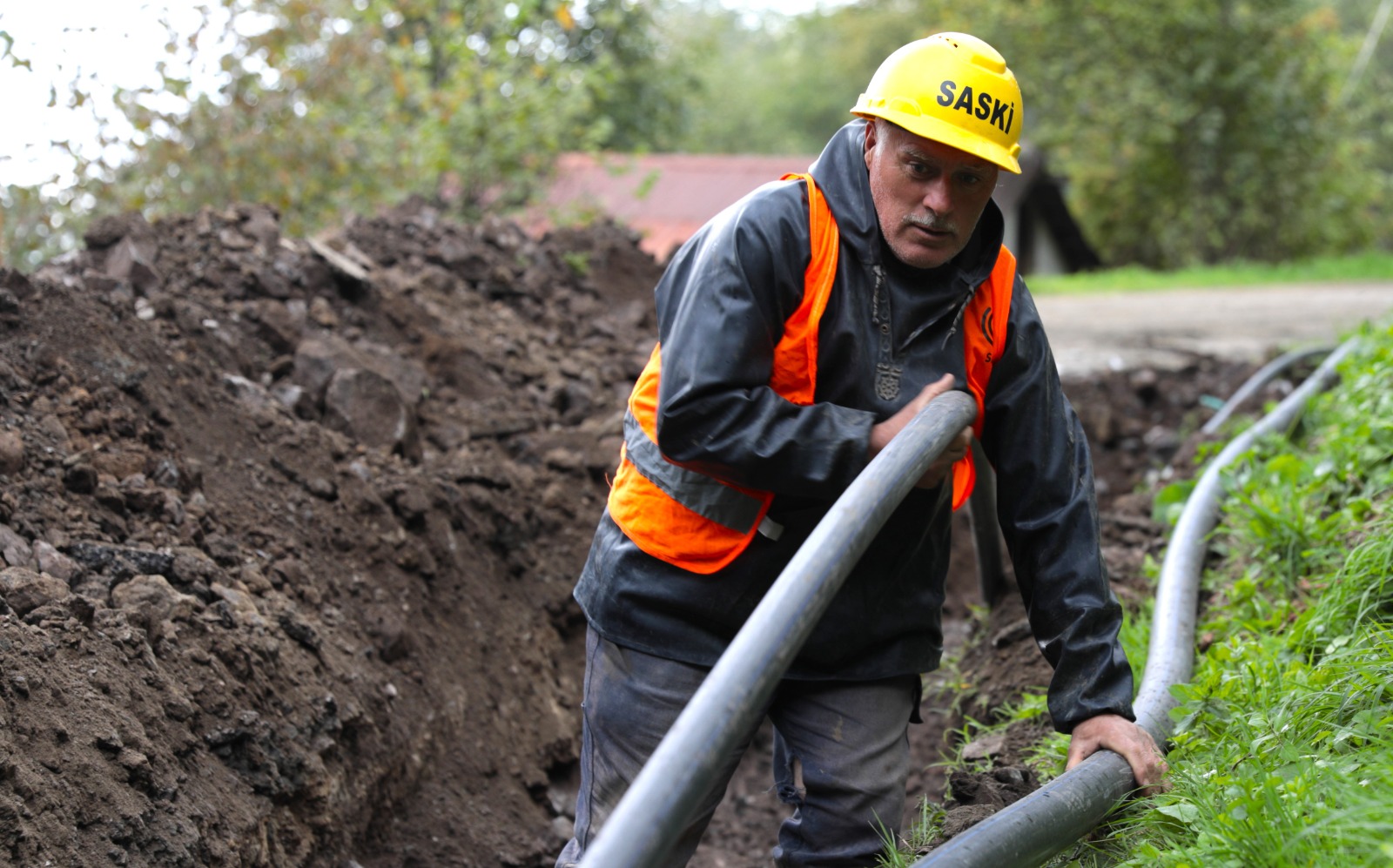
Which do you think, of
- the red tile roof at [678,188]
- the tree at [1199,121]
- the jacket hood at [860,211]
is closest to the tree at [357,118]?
the red tile roof at [678,188]

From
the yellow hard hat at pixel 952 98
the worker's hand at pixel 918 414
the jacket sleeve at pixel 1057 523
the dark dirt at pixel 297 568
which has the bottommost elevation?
the dark dirt at pixel 297 568

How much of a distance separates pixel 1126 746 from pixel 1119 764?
7 centimetres

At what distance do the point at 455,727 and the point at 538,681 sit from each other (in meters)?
0.56

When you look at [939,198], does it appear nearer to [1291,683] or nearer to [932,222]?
[932,222]

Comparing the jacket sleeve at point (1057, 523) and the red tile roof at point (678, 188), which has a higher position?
the jacket sleeve at point (1057, 523)

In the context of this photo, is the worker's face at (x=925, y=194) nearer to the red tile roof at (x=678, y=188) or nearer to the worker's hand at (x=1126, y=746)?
the worker's hand at (x=1126, y=746)

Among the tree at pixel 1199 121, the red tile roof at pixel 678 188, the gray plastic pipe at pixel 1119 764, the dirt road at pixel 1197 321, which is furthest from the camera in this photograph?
the tree at pixel 1199 121

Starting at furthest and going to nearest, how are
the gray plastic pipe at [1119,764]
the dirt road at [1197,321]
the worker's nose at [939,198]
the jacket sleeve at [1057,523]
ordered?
the dirt road at [1197,321] → the jacket sleeve at [1057,523] → the worker's nose at [939,198] → the gray plastic pipe at [1119,764]

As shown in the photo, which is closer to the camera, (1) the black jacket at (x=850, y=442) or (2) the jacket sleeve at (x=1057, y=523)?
(1) the black jacket at (x=850, y=442)

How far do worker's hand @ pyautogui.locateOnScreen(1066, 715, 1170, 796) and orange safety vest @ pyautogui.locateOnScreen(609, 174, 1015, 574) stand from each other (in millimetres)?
772

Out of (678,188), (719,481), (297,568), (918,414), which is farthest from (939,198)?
(678,188)

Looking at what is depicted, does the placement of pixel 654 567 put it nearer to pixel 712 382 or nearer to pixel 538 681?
pixel 712 382

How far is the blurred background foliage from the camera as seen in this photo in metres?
9.88

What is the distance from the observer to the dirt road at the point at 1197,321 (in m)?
9.35
